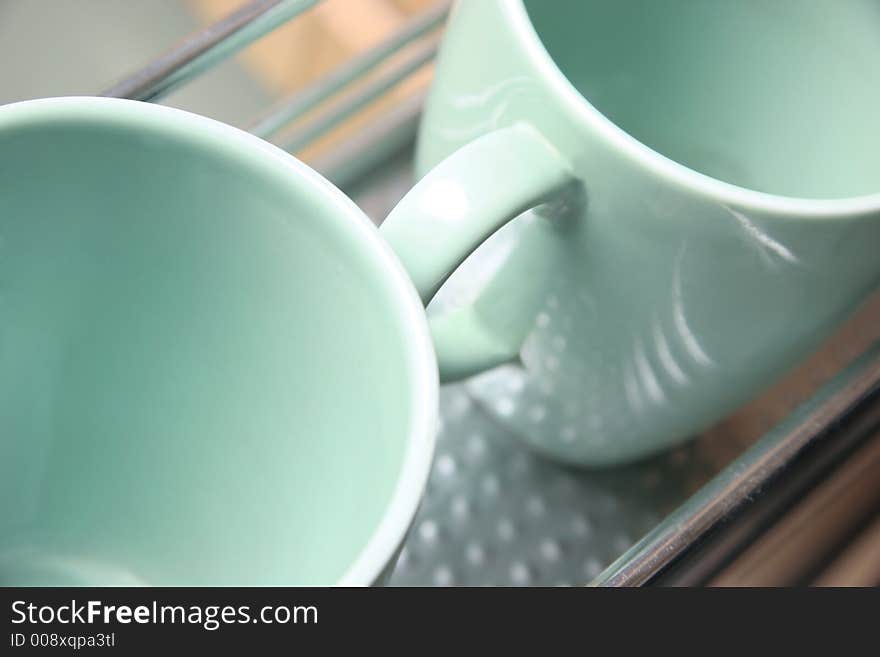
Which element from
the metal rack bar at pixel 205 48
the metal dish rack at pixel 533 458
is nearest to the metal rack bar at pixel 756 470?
the metal dish rack at pixel 533 458

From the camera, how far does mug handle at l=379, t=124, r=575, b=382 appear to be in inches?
7.5

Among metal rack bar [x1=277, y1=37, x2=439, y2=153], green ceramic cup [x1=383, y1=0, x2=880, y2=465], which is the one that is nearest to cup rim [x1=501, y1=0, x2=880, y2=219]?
green ceramic cup [x1=383, y1=0, x2=880, y2=465]

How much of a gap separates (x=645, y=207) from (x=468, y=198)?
32mm

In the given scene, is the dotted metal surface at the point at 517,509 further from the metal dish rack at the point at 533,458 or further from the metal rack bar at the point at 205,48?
the metal rack bar at the point at 205,48

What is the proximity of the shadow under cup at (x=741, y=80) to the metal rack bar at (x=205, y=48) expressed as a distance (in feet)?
0.29

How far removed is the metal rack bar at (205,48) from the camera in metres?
0.23

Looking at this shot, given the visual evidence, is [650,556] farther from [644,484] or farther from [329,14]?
[329,14]

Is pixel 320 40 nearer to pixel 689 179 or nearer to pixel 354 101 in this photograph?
pixel 354 101

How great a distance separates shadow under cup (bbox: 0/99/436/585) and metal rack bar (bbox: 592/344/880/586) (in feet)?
0.21

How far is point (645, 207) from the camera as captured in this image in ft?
0.66

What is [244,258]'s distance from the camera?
0.20 meters

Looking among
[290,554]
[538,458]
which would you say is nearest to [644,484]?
[538,458]

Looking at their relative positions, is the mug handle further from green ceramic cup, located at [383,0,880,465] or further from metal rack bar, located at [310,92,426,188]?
metal rack bar, located at [310,92,426,188]

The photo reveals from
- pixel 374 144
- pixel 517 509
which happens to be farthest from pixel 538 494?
pixel 374 144
